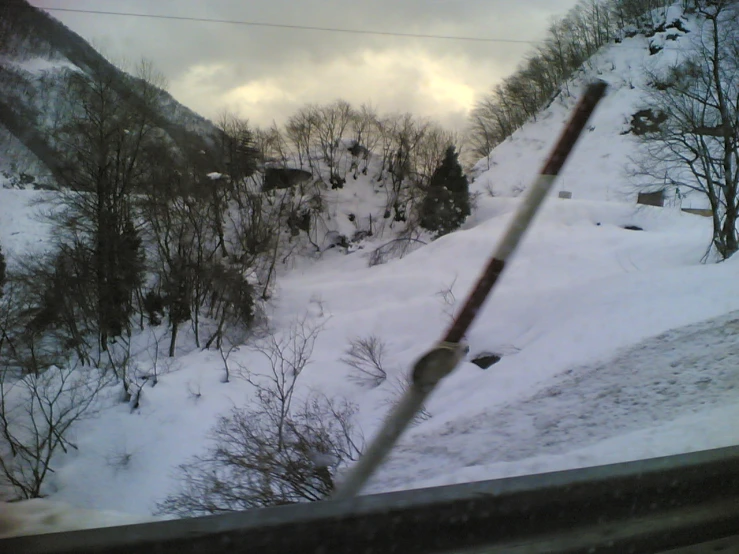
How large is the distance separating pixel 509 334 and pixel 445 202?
3.15m

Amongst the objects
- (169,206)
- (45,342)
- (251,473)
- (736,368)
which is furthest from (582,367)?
(169,206)

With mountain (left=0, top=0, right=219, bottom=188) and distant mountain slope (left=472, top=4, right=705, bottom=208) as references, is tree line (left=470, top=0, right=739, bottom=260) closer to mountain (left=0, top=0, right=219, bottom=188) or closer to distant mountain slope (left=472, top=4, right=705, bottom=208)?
distant mountain slope (left=472, top=4, right=705, bottom=208)

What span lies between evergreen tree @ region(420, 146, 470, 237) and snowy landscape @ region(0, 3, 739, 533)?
8.7 inches

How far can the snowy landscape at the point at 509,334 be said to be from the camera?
371cm

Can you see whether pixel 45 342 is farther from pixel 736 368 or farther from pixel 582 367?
pixel 736 368

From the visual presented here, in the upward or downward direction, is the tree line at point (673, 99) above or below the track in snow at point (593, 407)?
above

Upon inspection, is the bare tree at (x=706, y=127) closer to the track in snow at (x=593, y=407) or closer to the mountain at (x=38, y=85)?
the track in snow at (x=593, y=407)

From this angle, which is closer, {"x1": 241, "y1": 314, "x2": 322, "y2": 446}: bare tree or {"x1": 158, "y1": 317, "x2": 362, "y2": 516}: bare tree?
{"x1": 158, "y1": 317, "x2": 362, "y2": 516}: bare tree

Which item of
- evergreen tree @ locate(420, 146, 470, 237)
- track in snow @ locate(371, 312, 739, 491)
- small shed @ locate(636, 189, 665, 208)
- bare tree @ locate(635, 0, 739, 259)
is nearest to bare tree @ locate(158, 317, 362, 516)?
track in snow @ locate(371, 312, 739, 491)

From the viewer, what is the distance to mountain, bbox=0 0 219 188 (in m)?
4.14

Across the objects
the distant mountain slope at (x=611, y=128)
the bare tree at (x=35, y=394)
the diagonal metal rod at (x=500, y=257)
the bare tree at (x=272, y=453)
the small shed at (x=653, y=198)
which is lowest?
the bare tree at (x=272, y=453)

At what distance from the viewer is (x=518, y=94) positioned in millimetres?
5555

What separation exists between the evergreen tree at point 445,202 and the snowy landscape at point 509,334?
0.73ft

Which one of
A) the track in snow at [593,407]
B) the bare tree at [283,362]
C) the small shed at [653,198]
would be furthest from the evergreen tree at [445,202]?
the small shed at [653,198]
